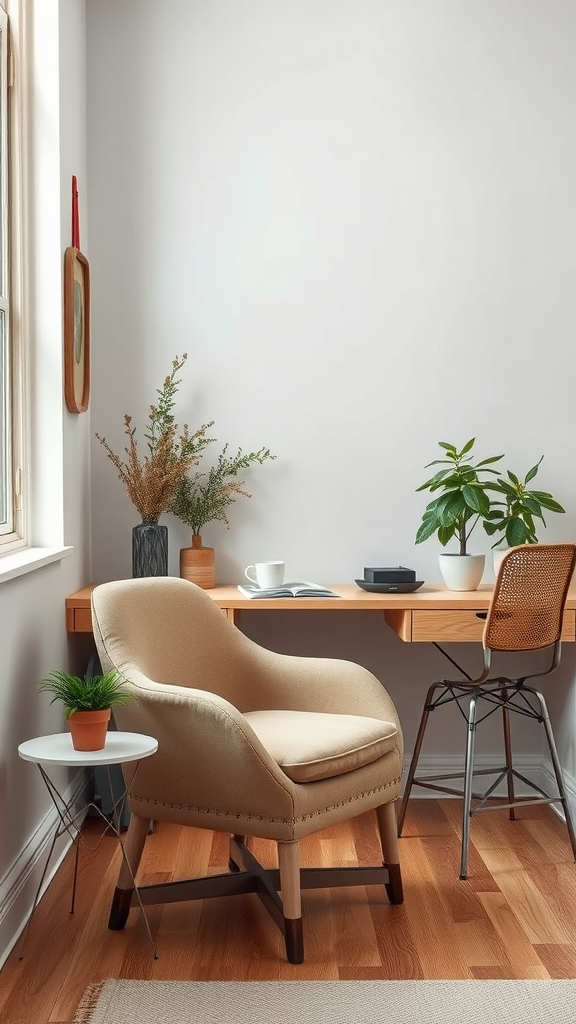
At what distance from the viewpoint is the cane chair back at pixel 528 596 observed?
2883 millimetres

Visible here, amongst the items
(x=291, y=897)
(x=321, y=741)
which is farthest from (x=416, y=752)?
(x=291, y=897)

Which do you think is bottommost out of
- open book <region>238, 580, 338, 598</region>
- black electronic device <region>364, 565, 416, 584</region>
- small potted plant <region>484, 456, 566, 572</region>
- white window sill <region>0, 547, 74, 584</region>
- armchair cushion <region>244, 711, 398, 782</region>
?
armchair cushion <region>244, 711, 398, 782</region>

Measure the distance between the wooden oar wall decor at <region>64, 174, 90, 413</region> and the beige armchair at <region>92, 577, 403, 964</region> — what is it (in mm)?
744

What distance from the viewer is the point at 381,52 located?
3631 millimetres

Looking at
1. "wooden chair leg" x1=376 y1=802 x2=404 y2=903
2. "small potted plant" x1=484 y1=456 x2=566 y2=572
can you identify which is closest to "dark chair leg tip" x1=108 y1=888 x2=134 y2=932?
"wooden chair leg" x1=376 y1=802 x2=404 y2=903

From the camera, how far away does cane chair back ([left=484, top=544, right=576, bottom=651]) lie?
2883 mm

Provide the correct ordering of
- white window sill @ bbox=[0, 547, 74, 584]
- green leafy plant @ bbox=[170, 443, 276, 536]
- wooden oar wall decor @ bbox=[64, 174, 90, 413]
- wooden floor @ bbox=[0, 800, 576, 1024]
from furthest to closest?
green leafy plant @ bbox=[170, 443, 276, 536] < wooden oar wall decor @ bbox=[64, 174, 90, 413] < white window sill @ bbox=[0, 547, 74, 584] < wooden floor @ bbox=[0, 800, 576, 1024]

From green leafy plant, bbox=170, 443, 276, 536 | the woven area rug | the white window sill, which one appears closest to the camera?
the woven area rug

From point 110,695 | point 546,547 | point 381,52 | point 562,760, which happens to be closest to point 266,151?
point 381,52

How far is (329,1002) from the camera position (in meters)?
2.16

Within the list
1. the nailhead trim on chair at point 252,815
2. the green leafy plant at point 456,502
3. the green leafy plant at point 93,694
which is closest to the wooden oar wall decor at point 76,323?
the green leafy plant at point 93,694

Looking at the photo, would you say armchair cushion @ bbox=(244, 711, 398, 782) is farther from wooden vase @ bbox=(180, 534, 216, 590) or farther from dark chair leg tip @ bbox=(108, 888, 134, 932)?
wooden vase @ bbox=(180, 534, 216, 590)

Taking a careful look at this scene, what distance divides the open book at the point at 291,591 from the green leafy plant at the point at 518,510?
59 cm

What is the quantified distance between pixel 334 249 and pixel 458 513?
1.08 m
